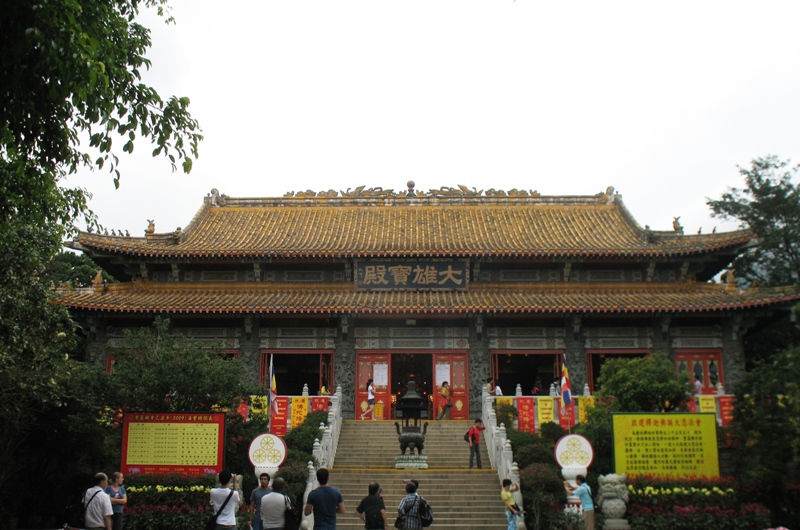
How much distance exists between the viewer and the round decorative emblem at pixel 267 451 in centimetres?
1519

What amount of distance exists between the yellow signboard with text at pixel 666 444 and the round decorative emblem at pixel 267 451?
672 cm

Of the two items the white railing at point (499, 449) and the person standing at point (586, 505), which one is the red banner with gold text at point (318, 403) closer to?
the white railing at point (499, 449)

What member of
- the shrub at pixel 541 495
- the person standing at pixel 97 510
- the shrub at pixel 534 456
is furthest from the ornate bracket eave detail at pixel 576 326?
the person standing at pixel 97 510

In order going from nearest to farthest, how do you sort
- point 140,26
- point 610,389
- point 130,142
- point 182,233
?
point 130,142, point 140,26, point 610,389, point 182,233

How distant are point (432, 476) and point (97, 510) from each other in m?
8.33

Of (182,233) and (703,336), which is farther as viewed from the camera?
(182,233)

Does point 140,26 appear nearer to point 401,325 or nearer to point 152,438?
point 152,438

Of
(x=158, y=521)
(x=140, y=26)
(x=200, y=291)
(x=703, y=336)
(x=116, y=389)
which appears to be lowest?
(x=158, y=521)

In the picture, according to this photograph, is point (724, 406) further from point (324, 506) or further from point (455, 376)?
point (324, 506)

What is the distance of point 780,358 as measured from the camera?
50.0ft

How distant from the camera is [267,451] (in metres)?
15.3

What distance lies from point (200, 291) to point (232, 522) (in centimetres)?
1646

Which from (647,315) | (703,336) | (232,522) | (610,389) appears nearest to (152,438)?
(232,522)

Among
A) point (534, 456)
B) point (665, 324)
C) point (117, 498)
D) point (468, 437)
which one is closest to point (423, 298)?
point (468, 437)
